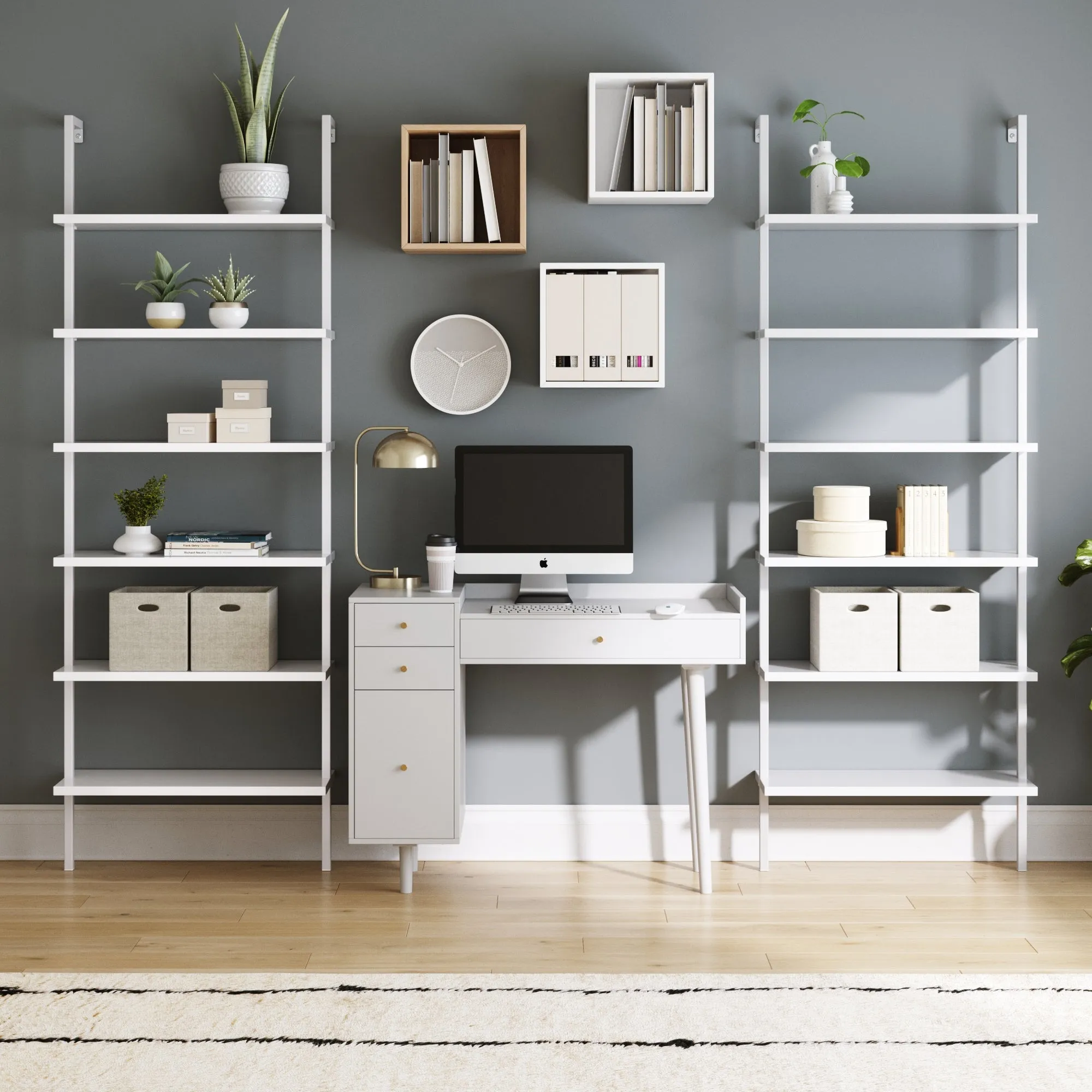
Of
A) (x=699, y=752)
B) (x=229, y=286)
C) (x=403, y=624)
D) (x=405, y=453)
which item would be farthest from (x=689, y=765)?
(x=229, y=286)

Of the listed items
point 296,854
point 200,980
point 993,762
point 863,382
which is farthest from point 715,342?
point 200,980

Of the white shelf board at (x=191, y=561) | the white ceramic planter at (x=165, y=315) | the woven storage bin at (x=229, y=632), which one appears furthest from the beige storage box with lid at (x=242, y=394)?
the woven storage bin at (x=229, y=632)

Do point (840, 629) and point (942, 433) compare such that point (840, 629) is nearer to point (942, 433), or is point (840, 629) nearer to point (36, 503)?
point (942, 433)

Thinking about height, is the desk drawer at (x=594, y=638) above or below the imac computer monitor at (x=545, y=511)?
below

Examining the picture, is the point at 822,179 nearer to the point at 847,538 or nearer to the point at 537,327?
the point at 537,327

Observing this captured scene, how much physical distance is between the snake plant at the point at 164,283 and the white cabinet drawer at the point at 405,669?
1229mm

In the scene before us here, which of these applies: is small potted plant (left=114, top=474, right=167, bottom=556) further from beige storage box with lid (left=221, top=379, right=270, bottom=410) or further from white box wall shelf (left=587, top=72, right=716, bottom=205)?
white box wall shelf (left=587, top=72, right=716, bottom=205)

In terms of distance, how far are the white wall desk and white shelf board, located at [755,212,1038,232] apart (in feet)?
3.85

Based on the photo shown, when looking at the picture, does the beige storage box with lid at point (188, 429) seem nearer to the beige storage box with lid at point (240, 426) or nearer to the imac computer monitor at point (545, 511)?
the beige storage box with lid at point (240, 426)

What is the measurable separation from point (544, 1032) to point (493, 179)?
2.43 meters

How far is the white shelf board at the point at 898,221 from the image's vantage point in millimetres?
3223

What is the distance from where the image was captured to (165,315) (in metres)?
3.29

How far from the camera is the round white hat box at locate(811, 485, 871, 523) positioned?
129 inches

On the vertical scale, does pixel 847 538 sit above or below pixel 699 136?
below
